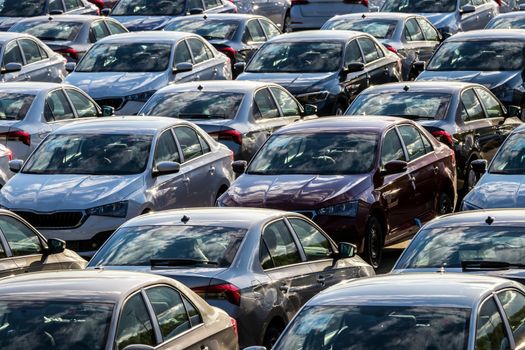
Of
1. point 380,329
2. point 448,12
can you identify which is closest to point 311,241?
point 380,329

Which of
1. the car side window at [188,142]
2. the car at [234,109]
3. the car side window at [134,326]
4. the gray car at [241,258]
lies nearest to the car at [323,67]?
the car at [234,109]

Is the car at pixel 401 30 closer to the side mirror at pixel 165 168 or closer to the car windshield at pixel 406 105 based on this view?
the car windshield at pixel 406 105

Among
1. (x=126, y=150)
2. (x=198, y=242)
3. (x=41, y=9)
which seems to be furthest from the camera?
(x=41, y=9)

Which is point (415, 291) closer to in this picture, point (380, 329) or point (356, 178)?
point (380, 329)

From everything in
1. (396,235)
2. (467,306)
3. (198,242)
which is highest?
(467,306)

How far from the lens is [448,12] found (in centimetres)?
3653

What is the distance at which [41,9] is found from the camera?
36594mm

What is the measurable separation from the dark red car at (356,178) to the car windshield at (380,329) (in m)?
7.72

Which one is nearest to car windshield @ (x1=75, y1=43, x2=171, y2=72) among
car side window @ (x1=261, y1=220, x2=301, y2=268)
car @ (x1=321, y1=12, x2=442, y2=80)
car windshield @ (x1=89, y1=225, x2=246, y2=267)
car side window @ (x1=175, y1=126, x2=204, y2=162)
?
car @ (x1=321, y1=12, x2=442, y2=80)

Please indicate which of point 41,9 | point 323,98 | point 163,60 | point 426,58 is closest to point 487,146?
point 323,98

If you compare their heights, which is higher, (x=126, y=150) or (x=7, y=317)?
(x=7, y=317)

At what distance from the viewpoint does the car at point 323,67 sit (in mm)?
26953

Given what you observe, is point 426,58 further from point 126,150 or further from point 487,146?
point 126,150

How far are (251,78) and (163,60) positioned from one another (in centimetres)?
162
